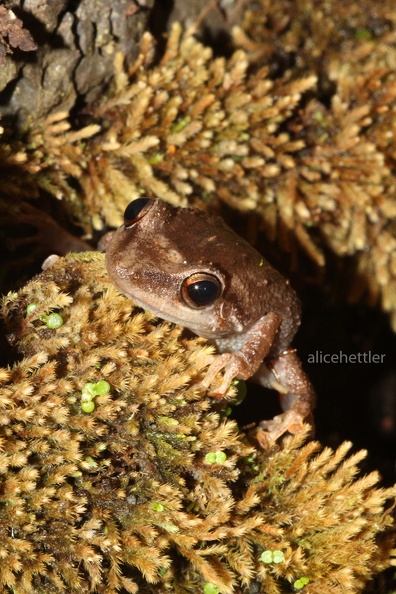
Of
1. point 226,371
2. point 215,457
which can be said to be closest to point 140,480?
point 215,457

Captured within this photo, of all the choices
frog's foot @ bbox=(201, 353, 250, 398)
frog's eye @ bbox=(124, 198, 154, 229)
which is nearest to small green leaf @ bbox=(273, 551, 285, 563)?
frog's foot @ bbox=(201, 353, 250, 398)

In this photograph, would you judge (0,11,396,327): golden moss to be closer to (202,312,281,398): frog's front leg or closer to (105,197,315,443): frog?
(105,197,315,443): frog

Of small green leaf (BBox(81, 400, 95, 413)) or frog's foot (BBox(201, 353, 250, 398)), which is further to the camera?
frog's foot (BBox(201, 353, 250, 398))

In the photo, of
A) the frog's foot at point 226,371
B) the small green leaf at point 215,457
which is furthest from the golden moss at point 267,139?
the small green leaf at point 215,457

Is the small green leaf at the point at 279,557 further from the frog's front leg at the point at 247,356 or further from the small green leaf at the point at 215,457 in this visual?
the frog's front leg at the point at 247,356

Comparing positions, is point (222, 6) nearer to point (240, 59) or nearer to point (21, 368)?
point (240, 59)

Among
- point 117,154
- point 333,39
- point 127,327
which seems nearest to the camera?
point 127,327

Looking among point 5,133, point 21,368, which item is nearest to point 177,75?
point 5,133

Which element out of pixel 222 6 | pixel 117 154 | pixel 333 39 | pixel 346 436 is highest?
pixel 222 6
